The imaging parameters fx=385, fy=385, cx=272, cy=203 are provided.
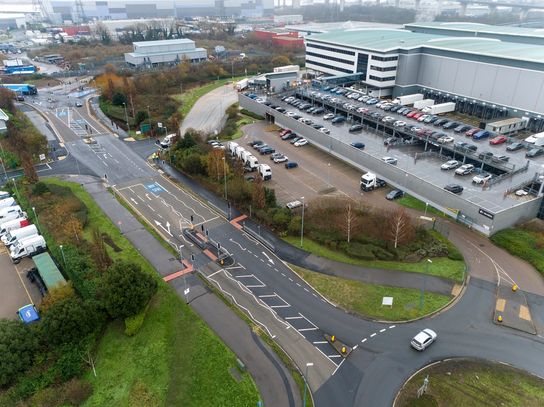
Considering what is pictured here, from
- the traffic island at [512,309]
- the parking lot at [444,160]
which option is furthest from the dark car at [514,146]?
the traffic island at [512,309]

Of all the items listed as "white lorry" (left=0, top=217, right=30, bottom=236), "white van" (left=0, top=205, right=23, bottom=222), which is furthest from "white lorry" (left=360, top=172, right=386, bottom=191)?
"white van" (left=0, top=205, right=23, bottom=222)

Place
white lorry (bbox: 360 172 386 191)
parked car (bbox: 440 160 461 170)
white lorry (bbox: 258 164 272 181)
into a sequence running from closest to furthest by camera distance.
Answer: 1. white lorry (bbox: 360 172 386 191)
2. parked car (bbox: 440 160 461 170)
3. white lorry (bbox: 258 164 272 181)

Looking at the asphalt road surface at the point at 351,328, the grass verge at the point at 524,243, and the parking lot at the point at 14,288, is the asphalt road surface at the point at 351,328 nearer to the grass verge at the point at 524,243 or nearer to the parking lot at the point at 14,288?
the grass verge at the point at 524,243

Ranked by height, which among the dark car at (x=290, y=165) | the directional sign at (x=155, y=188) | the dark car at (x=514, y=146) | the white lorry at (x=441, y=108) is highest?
the dark car at (x=514, y=146)

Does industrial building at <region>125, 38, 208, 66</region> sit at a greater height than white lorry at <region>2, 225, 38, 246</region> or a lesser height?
greater

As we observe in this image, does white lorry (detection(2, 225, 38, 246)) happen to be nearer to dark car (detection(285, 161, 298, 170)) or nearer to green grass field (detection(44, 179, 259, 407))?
green grass field (detection(44, 179, 259, 407))

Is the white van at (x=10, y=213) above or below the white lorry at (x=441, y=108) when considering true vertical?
below

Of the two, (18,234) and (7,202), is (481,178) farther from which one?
(7,202)

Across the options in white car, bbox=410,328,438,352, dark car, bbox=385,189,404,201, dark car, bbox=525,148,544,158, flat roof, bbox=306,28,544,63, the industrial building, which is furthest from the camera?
the industrial building
